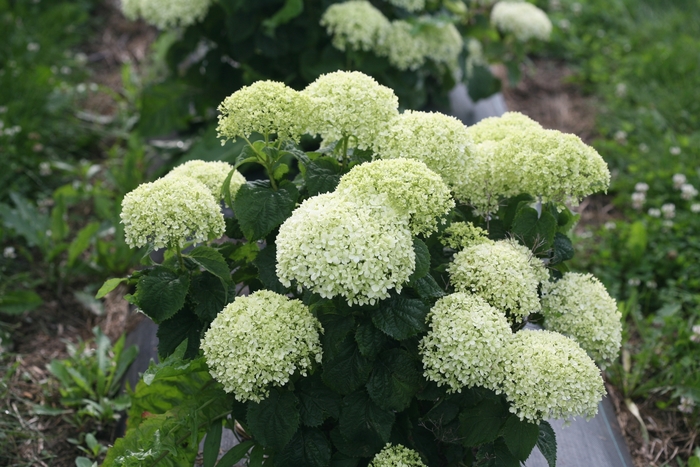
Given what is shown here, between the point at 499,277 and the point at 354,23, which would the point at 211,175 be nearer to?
the point at 499,277

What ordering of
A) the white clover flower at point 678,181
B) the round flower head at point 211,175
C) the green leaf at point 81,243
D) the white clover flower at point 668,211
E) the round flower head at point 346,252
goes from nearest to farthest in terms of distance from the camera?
1. the round flower head at point 346,252
2. the round flower head at point 211,175
3. the green leaf at point 81,243
4. the white clover flower at point 668,211
5. the white clover flower at point 678,181

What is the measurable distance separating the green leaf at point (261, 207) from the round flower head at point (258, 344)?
187mm

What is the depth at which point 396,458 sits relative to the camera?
1846 mm

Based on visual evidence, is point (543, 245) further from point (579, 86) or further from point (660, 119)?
point (579, 86)

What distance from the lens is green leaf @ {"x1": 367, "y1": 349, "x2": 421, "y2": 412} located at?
1.80m

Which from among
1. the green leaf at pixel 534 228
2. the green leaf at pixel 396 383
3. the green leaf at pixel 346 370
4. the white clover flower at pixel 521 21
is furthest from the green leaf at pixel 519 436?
the white clover flower at pixel 521 21

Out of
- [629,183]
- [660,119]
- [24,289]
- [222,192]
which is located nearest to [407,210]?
[222,192]

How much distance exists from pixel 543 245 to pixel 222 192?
36.1 inches

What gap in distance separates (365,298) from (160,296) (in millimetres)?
586

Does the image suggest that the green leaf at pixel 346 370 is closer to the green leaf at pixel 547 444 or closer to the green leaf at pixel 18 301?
the green leaf at pixel 547 444

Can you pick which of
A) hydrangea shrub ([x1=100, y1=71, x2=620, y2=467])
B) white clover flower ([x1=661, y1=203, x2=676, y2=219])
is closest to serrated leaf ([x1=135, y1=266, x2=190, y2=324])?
hydrangea shrub ([x1=100, y1=71, x2=620, y2=467])

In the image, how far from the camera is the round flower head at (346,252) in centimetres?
161

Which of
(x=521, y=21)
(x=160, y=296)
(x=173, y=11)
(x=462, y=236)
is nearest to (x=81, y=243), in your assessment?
(x=173, y=11)

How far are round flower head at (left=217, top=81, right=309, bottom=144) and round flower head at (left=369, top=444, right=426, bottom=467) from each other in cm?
86
